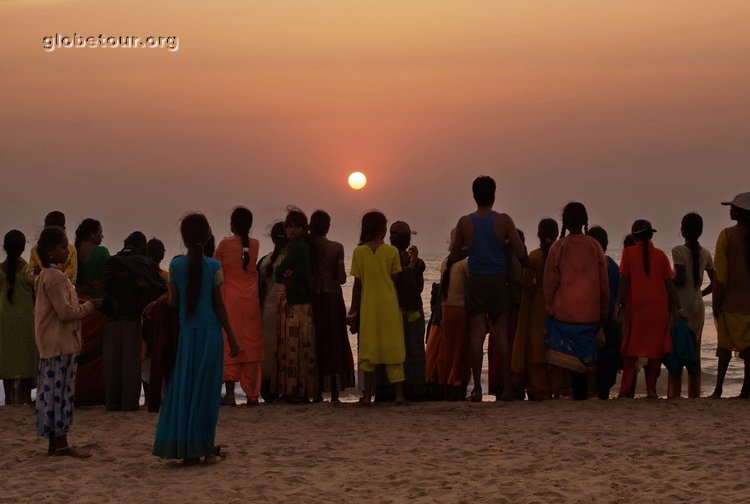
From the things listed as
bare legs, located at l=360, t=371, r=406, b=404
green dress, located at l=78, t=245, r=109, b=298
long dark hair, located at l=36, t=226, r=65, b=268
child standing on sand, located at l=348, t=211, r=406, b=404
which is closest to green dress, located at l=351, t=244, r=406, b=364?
child standing on sand, located at l=348, t=211, r=406, b=404

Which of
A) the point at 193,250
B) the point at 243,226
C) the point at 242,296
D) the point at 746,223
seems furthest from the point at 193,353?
the point at 746,223

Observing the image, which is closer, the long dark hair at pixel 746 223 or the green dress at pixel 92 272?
the long dark hair at pixel 746 223

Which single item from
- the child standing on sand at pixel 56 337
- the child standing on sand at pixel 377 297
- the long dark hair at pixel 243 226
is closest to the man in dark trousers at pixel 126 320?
the long dark hair at pixel 243 226

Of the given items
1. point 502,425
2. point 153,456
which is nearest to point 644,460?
point 502,425

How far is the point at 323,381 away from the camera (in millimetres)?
11688

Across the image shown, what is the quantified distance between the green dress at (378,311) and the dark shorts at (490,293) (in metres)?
0.78

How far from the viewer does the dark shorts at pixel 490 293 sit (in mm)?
11023

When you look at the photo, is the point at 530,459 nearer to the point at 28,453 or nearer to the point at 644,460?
the point at 644,460

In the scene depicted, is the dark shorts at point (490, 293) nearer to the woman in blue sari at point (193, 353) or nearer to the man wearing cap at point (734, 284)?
the man wearing cap at point (734, 284)

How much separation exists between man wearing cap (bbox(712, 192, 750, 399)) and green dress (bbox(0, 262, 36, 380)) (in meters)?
7.13

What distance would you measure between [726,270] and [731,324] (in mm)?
551

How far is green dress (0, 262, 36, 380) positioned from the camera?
1209 cm

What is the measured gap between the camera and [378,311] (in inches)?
442

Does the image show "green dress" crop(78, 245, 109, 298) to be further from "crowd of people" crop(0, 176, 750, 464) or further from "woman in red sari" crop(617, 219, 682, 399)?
"woman in red sari" crop(617, 219, 682, 399)
